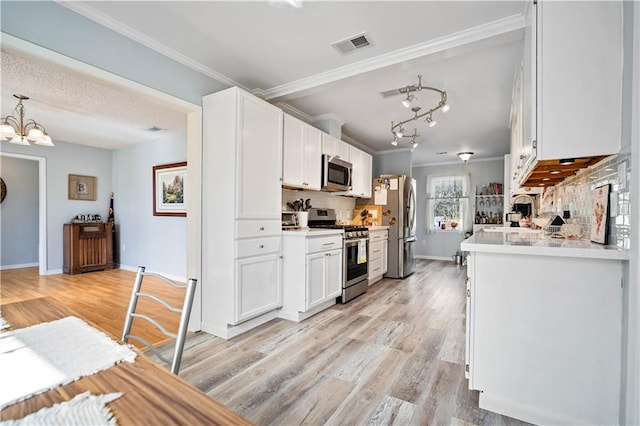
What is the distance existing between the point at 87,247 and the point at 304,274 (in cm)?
498

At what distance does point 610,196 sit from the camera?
5.13 ft

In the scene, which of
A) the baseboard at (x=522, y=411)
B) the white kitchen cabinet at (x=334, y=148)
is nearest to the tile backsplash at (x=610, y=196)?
the baseboard at (x=522, y=411)

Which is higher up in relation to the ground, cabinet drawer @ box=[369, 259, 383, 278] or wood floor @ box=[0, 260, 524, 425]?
cabinet drawer @ box=[369, 259, 383, 278]

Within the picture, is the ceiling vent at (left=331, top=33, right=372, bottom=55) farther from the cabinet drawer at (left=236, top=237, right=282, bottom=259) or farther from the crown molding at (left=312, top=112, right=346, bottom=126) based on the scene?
the cabinet drawer at (left=236, top=237, right=282, bottom=259)

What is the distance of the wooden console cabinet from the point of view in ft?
18.2

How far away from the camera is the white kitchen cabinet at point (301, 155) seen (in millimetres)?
3365

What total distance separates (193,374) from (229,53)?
102 inches

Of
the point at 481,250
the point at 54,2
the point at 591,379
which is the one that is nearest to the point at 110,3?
the point at 54,2

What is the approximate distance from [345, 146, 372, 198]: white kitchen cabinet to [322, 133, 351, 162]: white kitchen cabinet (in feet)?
0.60

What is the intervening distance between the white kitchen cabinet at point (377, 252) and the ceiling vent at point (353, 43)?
2719 mm

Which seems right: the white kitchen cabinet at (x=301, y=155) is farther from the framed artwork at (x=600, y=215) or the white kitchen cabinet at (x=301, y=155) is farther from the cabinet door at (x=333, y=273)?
the framed artwork at (x=600, y=215)

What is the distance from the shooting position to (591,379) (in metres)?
1.47

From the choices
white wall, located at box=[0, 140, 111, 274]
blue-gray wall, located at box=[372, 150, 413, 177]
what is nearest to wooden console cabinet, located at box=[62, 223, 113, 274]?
white wall, located at box=[0, 140, 111, 274]

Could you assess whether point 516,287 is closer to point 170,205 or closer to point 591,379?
point 591,379
